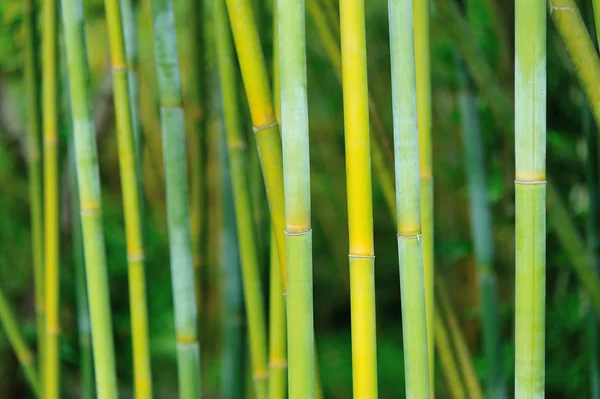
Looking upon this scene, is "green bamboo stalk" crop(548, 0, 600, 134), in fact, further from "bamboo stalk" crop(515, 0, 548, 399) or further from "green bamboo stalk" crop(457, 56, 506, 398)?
"green bamboo stalk" crop(457, 56, 506, 398)

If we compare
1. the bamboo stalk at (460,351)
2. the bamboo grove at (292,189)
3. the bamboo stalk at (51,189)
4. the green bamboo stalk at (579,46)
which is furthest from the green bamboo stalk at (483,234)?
the bamboo stalk at (51,189)

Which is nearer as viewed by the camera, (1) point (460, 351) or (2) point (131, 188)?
(2) point (131, 188)

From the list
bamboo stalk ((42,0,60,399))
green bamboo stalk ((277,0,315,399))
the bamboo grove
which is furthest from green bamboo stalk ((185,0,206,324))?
green bamboo stalk ((277,0,315,399))

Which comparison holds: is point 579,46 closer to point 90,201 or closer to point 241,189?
point 241,189

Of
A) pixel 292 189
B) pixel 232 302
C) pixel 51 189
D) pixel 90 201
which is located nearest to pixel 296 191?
pixel 292 189

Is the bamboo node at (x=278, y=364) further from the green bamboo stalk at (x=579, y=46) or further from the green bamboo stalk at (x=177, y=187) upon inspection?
the green bamboo stalk at (x=579, y=46)

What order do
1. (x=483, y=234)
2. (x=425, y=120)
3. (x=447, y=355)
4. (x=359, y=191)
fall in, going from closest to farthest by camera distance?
(x=359, y=191)
(x=425, y=120)
(x=447, y=355)
(x=483, y=234)

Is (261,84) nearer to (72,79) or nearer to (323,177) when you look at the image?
(72,79)
